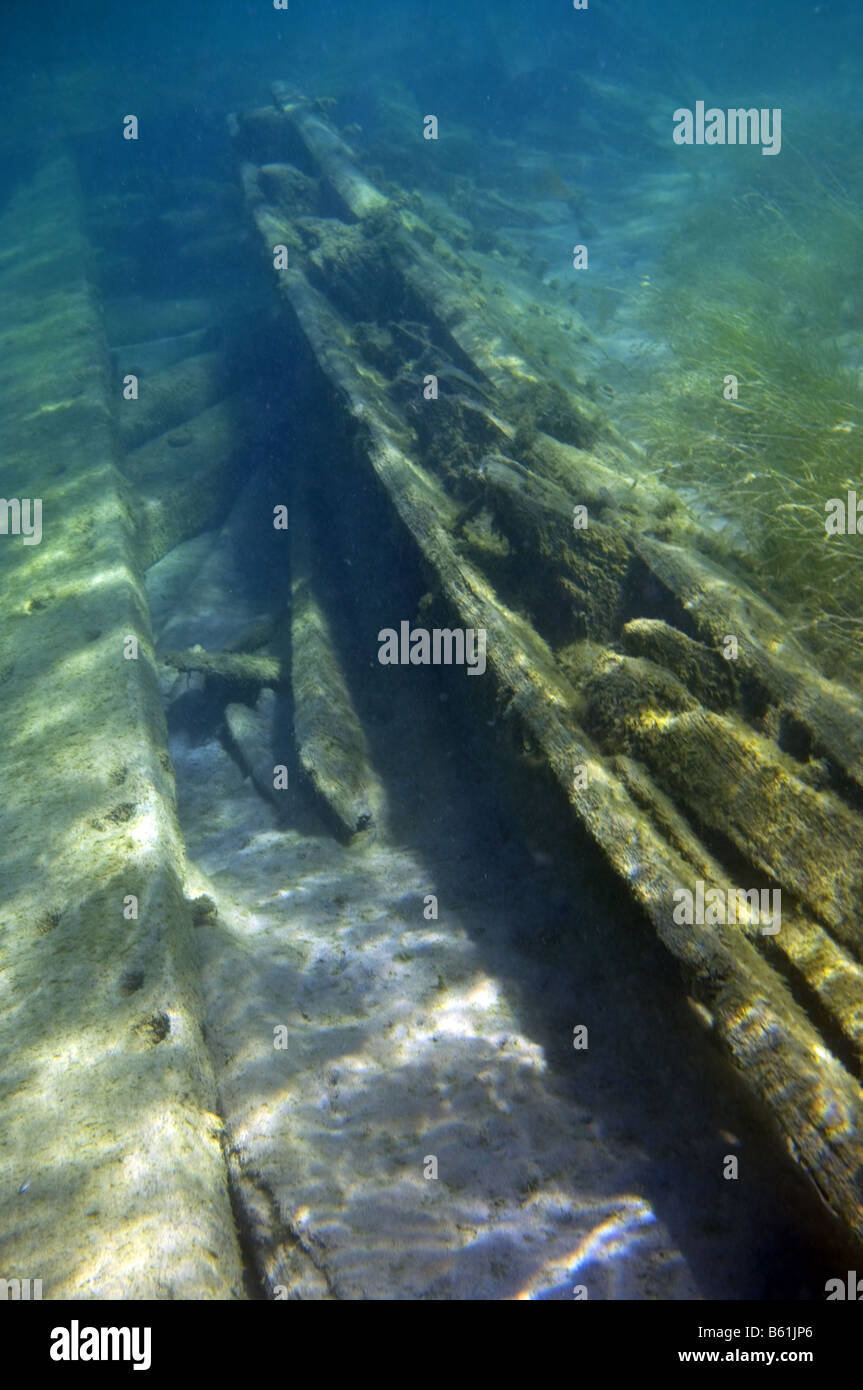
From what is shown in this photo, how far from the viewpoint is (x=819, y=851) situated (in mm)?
3021

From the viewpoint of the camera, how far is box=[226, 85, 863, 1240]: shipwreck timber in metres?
2.46

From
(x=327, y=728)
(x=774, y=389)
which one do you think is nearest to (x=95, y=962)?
(x=327, y=728)

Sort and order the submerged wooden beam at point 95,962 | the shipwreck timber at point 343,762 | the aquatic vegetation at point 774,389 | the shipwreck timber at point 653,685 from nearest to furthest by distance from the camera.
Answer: the submerged wooden beam at point 95,962, the shipwreck timber at point 343,762, the shipwreck timber at point 653,685, the aquatic vegetation at point 774,389

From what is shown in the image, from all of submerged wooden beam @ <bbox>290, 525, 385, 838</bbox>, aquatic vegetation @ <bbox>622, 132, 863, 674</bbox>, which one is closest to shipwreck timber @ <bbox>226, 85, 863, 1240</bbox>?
aquatic vegetation @ <bbox>622, 132, 863, 674</bbox>

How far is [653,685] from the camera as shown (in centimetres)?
352

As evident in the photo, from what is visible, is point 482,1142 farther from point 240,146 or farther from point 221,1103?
point 240,146

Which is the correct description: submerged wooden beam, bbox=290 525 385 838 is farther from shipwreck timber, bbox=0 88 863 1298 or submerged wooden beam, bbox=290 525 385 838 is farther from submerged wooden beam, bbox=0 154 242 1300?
submerged wooden beam, bbox=0 154 242 1300

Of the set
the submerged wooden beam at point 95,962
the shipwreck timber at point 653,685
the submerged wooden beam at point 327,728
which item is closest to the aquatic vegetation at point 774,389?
the shipwreck timber at point 653,685

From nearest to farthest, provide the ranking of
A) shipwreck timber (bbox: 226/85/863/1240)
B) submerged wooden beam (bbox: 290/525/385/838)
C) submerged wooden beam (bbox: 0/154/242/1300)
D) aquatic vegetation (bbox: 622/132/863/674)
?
submerged wooden beam (bbox: 0/154/242/1300)
shipwreck timber (bbox: 226/85/863/1240)
submerged wooden beam (bbox: 290/525/385/838)
aquatic vegetation (bbox: 622/132/863/674)

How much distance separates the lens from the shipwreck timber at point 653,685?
2455 millimetres

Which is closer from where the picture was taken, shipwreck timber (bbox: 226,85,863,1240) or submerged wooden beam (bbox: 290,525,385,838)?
shipwreck timber (bbox: 226,85,863,1240)

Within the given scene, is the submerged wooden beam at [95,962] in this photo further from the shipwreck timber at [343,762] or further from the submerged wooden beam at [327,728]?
the submerged wooden beam at [327,728]
